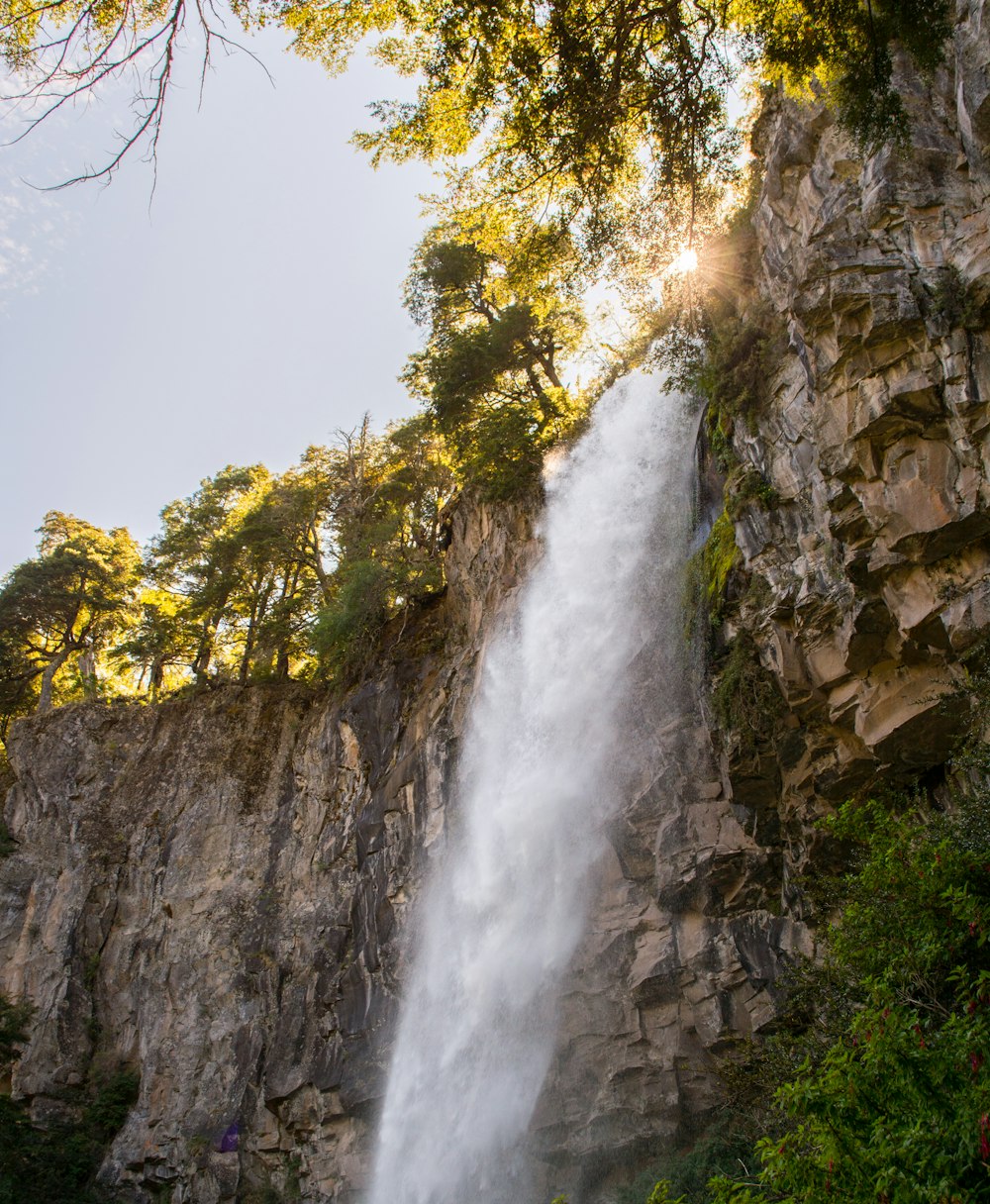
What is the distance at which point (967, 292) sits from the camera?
369 inches

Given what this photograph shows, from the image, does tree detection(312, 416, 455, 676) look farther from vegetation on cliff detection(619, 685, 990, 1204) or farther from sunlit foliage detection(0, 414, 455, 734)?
vegetation on cliff detection(619, 685, 990, 1204)

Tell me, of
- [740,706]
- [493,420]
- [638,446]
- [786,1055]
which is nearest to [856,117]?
[740,706]

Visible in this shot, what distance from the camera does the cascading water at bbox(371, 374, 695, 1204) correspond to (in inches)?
508

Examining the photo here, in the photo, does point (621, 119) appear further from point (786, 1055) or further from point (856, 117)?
point (786, 1055)

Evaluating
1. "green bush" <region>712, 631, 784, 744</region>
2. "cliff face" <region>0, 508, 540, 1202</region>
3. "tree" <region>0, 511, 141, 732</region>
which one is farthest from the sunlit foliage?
"green bush" <region>712, 631, 784, 744</region>

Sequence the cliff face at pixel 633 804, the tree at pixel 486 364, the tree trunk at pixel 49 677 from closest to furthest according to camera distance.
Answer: the cliff face at pixel 633 804, the tree at pixel 486 364, the tree trunk at pixel 49 677

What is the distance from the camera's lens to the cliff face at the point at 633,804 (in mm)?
9875

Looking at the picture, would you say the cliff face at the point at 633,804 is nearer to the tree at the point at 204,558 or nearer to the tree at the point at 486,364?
the tree at the point at 486,364

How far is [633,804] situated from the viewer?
44.2ft

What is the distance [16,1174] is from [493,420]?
17214mm

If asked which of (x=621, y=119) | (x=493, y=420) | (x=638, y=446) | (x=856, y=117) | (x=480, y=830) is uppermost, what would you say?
(x=493, y=420)

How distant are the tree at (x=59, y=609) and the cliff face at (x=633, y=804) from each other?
5.16m

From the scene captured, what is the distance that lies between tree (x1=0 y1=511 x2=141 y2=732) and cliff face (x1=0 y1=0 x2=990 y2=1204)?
203 inches

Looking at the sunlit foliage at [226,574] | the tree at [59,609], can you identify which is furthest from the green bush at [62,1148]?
the tree at [59,609]
